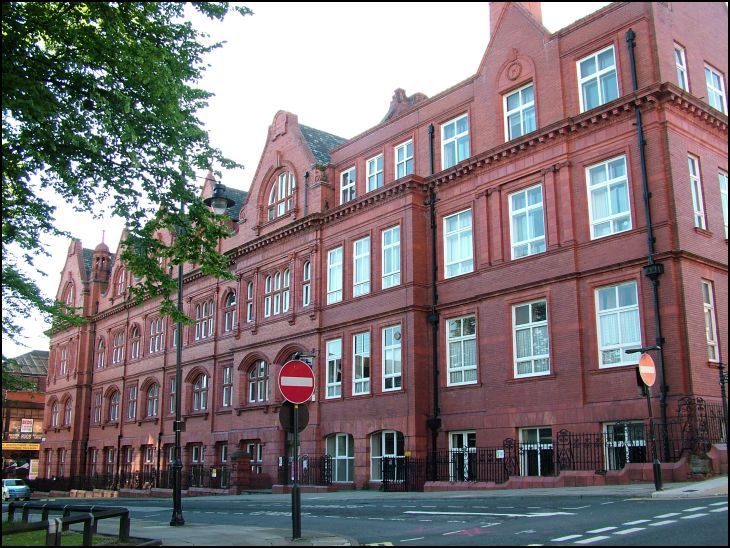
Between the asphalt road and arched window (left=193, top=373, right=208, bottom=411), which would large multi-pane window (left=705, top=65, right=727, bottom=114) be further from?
arched window (left=193, top=373, right=208, bottom=411)

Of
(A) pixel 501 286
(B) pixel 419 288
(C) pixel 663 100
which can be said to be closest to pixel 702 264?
(C) pixel 663 100

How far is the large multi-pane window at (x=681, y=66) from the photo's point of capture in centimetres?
2469

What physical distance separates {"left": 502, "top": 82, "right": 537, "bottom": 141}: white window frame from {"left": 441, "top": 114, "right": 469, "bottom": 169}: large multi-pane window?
1.99 metres

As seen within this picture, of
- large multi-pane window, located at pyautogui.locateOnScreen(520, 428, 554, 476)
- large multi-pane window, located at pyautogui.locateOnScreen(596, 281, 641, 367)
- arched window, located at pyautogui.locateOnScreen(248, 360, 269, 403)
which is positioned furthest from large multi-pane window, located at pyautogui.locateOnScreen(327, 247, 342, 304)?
large multi-pane window, located at pyautogui.locateOnScreen(596, 281, 641, 367)

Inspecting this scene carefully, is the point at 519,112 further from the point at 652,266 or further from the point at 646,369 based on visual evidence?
the point at 646,369

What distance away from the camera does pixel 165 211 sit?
19.5 m

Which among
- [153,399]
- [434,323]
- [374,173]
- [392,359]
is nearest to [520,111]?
[374,173]

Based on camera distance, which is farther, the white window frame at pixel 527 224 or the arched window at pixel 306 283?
the arched window at pixel 306 283

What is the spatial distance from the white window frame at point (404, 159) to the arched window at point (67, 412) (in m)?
39.0

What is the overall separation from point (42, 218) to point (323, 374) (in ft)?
55.1

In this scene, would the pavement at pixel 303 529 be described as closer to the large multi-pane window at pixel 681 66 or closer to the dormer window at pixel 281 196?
the large multi-pane window at pixel 681 66

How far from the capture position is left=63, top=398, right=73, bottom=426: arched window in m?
60.4

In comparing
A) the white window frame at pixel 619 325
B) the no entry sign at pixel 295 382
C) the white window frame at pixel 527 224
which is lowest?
the no entry sign at pixel 295 382

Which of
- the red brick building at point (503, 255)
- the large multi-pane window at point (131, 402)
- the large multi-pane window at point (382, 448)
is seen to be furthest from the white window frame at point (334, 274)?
the large multi-pane window at point (131, 402)
